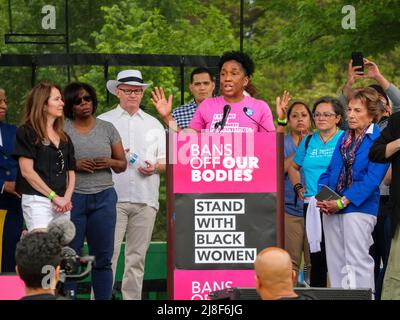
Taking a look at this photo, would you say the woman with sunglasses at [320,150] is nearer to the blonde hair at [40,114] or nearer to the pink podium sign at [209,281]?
the pink podium sign at [209,281]

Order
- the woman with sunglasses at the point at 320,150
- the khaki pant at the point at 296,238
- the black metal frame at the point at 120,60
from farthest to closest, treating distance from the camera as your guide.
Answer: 1. the black metal frame at the point at 120,60
2. the khaki pant at the point at 296,238
3. the woman with sunglasses at the point at 320,150

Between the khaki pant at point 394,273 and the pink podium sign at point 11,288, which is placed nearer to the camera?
the pink podium sign at point 11,288

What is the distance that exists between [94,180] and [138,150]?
1.00 meters

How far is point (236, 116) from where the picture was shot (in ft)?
32.2

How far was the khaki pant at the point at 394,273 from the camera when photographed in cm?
934

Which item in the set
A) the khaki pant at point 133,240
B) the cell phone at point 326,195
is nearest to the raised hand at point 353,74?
the cell phone at point 326,195

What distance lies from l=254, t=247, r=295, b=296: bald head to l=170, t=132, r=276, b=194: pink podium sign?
2.59 m

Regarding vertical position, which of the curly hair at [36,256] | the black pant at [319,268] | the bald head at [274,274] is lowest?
the black pant at [319,268]

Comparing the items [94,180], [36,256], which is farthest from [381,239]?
[36,256]

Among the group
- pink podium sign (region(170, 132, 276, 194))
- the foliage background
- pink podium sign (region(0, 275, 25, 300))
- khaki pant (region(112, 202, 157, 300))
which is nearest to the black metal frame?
khaki pant (region(112, 202, 157, 300))

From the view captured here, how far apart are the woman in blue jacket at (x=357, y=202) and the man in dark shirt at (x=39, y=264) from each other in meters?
3.97

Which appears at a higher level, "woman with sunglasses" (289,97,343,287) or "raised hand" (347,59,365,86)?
"raised hand" (347,59,365,86)

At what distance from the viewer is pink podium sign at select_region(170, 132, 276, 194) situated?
9.24m

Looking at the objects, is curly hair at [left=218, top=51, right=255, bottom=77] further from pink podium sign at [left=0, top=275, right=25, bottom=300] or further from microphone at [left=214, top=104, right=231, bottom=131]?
pink podium sign at [left=0, top=275, right=25, bottom=300]
